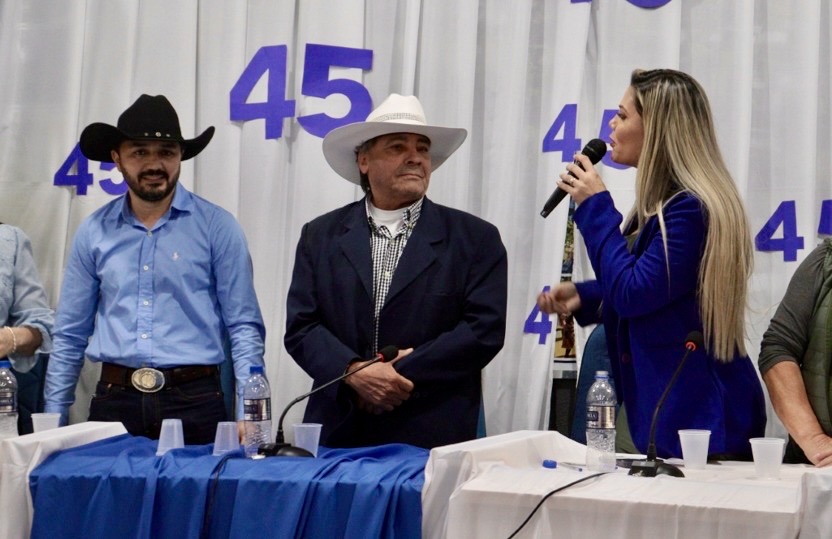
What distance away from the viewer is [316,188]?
443 centimetres

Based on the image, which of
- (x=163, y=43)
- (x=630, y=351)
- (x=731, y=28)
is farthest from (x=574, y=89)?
(x=163, y=43)

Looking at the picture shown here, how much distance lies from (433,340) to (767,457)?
121 cm

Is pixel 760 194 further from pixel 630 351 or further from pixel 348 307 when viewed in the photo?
pixel 348 307

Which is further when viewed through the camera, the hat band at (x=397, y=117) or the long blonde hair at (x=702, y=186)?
the hat band at (x=397, y=117)

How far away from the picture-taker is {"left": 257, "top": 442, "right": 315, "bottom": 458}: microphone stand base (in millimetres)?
2740

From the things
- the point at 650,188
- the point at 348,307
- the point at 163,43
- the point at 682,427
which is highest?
the point at 163,43

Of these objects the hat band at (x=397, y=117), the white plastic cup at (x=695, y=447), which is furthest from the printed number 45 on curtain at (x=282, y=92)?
the white plastic cup at (x=695, y=447)

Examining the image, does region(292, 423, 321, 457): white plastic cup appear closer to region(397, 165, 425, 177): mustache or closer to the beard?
region(397, 165, 425, 177): mustache

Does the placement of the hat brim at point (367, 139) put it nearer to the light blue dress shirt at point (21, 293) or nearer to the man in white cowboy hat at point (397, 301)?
the man in white cowboy hat at point (397, 301)

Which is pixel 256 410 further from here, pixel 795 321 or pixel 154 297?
pixel 795 321

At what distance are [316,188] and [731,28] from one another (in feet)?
5.53

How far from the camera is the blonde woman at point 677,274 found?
109 inches

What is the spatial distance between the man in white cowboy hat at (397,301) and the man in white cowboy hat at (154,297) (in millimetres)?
384

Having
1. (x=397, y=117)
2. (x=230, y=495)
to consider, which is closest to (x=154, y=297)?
(x=397, y=117)
